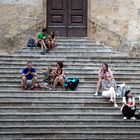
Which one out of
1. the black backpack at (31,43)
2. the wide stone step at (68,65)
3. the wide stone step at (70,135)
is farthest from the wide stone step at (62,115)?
the black backpack at (31,43)

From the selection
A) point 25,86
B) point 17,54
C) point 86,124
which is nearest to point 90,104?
point 86,124

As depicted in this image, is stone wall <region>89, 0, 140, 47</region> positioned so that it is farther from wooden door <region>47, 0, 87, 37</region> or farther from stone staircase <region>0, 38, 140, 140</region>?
stone staircase <region>0, 38, 140, 140</region>

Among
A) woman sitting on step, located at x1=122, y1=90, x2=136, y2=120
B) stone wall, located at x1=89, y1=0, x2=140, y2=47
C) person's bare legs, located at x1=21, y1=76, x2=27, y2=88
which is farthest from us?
stone wall, located at x1=89, y1=0, x2=140, y2=47

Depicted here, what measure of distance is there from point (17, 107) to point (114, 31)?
255 inches

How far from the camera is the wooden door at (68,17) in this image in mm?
20625

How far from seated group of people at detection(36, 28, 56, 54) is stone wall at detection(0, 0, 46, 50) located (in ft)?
4.38

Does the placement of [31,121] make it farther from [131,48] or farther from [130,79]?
[131,48]

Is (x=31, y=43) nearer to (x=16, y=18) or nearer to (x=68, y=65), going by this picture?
(x=16, y=18)

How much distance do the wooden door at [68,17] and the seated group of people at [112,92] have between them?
478 cm

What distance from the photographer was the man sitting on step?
16.1 meters

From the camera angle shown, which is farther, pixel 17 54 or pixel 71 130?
pixel 17 54

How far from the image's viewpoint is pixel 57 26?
20.6 metres

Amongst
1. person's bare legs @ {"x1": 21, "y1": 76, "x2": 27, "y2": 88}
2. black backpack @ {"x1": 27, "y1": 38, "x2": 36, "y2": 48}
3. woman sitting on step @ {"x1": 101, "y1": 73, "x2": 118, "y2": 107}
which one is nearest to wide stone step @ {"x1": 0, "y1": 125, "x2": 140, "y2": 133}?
woman sitting on step @ {"x1": 101, "y1": 73, "x2": 118, "y2": 107}

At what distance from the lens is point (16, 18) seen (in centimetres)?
2014
